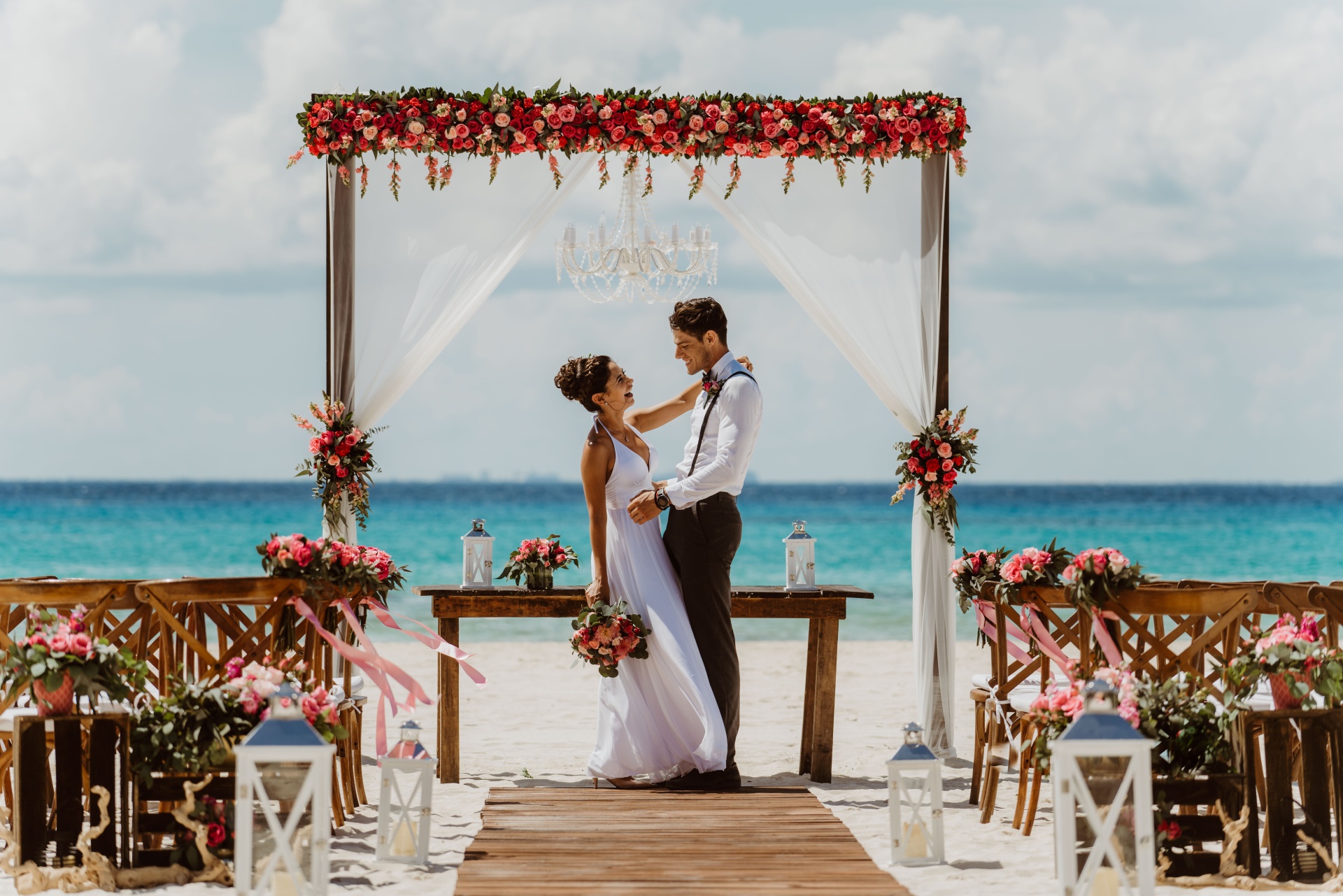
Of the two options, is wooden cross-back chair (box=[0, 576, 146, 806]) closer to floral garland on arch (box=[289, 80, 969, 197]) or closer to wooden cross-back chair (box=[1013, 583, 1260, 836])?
floral garland on arch (box=[289, 80, 969, 197])

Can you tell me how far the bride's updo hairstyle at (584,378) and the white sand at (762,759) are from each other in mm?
1763

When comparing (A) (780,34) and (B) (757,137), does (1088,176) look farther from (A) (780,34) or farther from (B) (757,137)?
(B) (757,137)

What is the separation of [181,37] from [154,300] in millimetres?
6712

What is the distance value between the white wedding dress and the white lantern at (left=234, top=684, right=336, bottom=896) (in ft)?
6.58

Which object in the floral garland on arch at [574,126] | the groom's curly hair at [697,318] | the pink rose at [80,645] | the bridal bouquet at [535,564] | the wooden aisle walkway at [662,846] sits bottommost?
the wooden aisle walkway at [662,846]

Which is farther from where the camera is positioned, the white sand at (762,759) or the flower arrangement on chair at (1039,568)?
the flower arrangement on chair at (1039,568)

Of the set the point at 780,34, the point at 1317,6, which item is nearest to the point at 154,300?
the point at 780,34

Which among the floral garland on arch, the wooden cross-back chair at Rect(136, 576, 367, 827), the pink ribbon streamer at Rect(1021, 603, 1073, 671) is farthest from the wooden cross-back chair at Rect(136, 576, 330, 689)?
the pink ribbon streamer at Rect(1021, 603, 1073, 671)

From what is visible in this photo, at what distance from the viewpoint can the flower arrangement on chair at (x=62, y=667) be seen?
404 centimetres

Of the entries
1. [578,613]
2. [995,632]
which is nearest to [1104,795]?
[995,632]

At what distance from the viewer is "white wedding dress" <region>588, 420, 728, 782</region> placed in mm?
5496

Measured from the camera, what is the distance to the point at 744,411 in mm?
5531

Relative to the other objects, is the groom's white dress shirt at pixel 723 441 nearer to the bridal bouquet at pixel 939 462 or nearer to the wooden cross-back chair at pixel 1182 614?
the bridal bouquet at pixel 939 462

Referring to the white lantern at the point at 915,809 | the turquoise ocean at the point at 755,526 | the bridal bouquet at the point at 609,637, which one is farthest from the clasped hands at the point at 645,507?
the turquoise ocean at the point at 755,526
